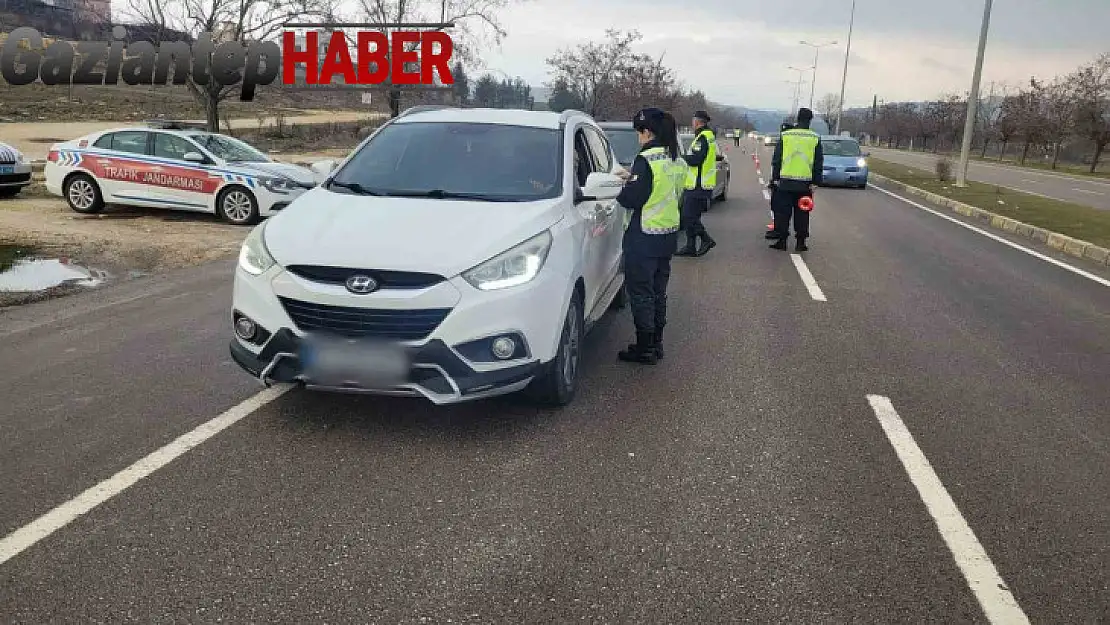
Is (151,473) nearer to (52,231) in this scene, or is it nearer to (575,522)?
(575,522)

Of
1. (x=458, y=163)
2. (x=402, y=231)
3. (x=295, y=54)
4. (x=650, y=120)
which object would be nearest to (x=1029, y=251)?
(x=650, y=120)

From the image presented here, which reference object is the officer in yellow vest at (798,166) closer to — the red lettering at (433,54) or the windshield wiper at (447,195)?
the windshield wiper at (447,195)

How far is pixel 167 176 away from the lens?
13.2 m

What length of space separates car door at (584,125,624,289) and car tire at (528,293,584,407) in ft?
3.39

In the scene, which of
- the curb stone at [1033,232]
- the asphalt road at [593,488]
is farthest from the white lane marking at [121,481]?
the curb stone at [1033,232]

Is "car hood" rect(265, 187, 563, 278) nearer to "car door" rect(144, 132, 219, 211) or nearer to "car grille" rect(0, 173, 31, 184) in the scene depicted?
"car door" rect(144, 132, 219, 211)

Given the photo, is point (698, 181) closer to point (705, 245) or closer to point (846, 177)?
point (705, 245)


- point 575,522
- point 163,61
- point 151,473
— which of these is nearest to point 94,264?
point 151,473

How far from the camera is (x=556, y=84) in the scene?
123 feet

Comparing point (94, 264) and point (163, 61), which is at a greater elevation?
point (163, 61)

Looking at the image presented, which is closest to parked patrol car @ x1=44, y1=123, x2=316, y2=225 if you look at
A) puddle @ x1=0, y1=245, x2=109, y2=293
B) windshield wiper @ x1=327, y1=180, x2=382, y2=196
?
puddle @ x1=0, y1=245, x2=109, y2=293

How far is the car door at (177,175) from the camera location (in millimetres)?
13195

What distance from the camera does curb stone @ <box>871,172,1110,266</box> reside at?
12484mm

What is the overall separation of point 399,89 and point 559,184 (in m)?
28.4
